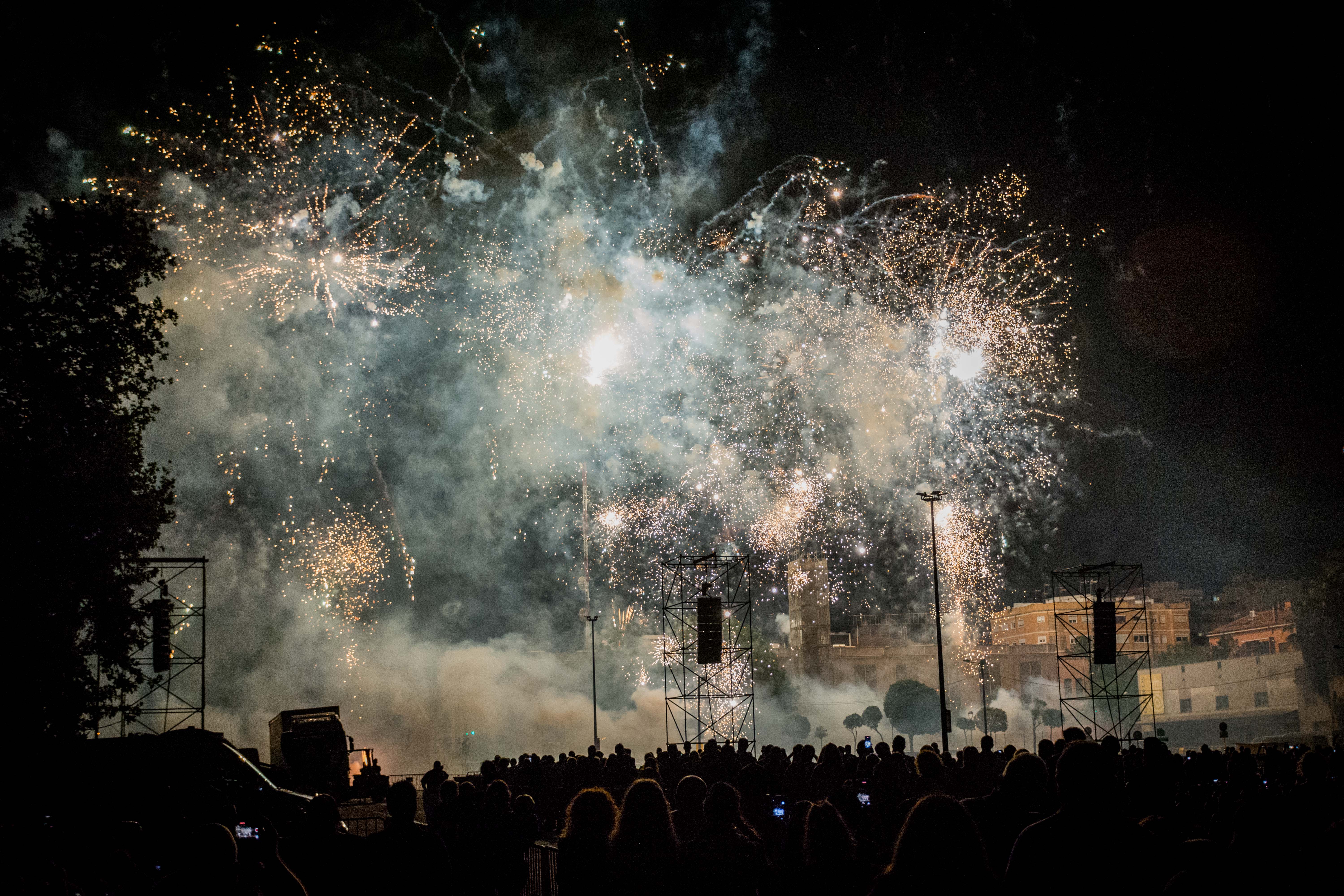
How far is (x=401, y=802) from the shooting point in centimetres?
612

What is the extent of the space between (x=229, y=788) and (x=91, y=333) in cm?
993

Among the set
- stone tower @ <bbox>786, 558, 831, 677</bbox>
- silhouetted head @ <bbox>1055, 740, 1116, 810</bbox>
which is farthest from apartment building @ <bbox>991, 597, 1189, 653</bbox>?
silhouetted head @ <bbox>1055, 740, 1116, 810</bbox>

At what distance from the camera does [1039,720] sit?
2790 inches

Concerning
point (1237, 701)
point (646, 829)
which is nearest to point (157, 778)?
point (646, 829)

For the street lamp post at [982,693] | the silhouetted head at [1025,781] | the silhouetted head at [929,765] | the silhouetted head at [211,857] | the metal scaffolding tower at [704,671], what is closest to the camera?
the silhouetted head at [211,857]

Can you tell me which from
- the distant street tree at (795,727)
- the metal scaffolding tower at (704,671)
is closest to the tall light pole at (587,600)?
the metal scaffolding tower at (704,671)

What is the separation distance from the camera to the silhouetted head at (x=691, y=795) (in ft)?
21.6

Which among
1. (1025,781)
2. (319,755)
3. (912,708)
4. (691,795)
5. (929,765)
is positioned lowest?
(912,708)

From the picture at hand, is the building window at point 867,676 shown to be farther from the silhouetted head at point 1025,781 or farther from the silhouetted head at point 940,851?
the silhouetted head at point 940,851

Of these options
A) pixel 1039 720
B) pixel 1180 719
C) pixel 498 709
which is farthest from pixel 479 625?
pixel 1180 719

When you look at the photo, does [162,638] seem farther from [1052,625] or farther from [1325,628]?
[1052,625]

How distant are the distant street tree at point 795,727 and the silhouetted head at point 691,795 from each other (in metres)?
65.8

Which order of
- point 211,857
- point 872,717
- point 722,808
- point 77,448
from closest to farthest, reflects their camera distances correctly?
point 211,857 → point 722,808 → point 77,448 → point 872,717

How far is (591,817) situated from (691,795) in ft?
6.53
